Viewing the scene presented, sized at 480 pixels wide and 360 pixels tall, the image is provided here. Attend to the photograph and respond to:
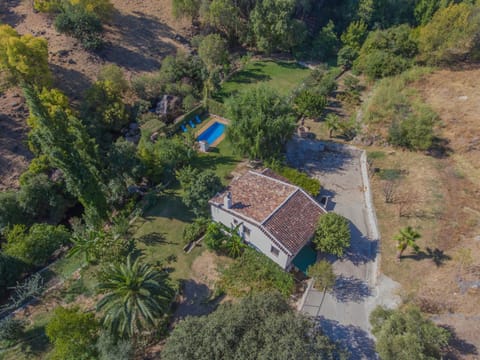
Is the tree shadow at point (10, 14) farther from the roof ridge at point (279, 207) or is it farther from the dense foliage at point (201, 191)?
the roof ridge at point (279, 207)

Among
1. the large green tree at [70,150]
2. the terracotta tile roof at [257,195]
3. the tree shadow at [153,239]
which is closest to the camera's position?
the large green tree at [70,150]

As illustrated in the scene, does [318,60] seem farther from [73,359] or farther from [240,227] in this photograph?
[73,359]

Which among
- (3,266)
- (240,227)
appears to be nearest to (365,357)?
(240,227)

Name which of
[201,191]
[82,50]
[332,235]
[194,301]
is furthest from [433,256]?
[82,50]

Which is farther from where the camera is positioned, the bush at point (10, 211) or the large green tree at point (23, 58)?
the large green tree at point (23, 58)

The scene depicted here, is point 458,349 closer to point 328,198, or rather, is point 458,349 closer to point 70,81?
point 328,198

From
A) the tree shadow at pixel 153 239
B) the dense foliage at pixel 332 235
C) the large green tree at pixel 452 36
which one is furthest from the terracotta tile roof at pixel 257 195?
the large green tree at pixel 452 36

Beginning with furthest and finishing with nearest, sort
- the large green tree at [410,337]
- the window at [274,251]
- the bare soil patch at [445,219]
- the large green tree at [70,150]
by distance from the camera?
the window at [274,251]
the large green tree at [70,150]
the bare soil patch at [445,219]
the large green tree at [410,337]
